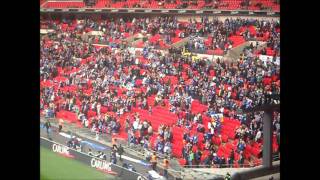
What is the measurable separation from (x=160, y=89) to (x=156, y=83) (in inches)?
3.0

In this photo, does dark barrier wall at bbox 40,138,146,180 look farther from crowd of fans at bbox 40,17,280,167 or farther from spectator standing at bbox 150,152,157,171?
crowd of fans at bbox 40,17,280,167

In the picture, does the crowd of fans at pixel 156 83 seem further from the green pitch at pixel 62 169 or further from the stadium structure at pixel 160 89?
the green pitch at pixel 62 169

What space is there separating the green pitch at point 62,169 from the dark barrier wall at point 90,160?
0.04m

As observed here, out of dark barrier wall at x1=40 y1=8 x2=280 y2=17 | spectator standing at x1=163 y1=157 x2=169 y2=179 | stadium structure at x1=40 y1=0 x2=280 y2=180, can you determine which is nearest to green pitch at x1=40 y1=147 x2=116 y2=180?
stadium structure at x1=40 y1=0 x2=280 y2=180

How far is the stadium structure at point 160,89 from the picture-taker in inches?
164

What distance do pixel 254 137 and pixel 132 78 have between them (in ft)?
4.16

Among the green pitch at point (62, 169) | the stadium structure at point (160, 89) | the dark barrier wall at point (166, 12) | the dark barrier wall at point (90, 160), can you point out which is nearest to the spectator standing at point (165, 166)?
the stadium structure at point (160, 89)

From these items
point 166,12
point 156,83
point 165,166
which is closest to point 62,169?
point 165,166

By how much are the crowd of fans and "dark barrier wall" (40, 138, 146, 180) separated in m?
0.26

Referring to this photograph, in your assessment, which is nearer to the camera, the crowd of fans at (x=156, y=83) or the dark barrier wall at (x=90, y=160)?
the crowd of fans at (x=156, y=83)
